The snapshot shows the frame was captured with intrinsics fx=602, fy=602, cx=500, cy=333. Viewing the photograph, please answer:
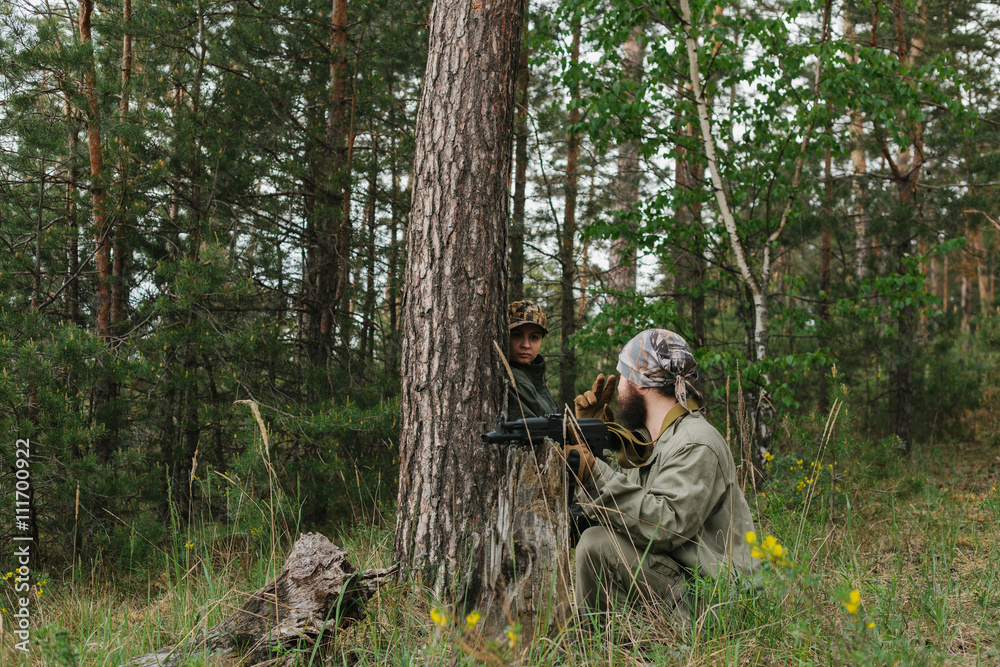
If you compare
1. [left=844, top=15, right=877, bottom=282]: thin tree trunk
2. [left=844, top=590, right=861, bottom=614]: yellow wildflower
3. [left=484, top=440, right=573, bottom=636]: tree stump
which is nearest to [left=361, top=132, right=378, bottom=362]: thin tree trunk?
[left=484, top=440, right=573, bottom=636]: tree stump

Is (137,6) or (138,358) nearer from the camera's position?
(138,358)

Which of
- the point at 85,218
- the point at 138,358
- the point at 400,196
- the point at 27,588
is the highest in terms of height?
the point at 400,196

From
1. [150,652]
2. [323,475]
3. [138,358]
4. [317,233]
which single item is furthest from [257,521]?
[317,233]

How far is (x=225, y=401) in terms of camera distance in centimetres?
568

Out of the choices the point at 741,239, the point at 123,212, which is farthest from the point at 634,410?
the point at 123,212

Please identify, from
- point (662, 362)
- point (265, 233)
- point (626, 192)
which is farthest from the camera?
point (626, 192)

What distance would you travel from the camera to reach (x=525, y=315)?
13.0ft

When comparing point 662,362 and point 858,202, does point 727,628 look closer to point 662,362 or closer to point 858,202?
point 662,362

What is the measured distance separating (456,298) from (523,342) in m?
1.31

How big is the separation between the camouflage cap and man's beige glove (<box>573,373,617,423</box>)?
105 centimetres

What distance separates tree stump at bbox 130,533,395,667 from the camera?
2092mm

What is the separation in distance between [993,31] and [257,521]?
13.5 metres

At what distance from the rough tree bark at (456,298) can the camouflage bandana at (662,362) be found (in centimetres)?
63

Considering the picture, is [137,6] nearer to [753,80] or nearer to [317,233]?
[317,233]
